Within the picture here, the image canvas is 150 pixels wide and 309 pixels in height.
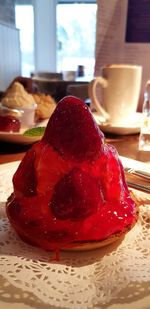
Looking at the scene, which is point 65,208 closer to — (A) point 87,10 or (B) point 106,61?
(B) point 106,61

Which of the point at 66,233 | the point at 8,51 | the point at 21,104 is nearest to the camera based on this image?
the point at 66,233

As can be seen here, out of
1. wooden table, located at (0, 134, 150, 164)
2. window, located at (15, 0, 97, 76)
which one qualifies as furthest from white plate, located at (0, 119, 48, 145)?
window, located at (15, 0, 97, 76)

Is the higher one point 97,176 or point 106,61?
point 106,61

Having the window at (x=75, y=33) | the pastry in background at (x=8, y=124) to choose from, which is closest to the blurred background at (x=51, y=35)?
the window at (x=75, y=33)

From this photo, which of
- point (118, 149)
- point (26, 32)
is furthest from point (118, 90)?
point (26, 32)

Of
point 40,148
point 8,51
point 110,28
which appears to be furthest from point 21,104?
point 8,51

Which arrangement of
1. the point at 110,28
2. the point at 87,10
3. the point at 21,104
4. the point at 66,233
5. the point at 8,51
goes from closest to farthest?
1. the point at 66,233
2. the point at 21,104
3. the point at 110,28
4. the point at 8,51
5. the point at 87,10

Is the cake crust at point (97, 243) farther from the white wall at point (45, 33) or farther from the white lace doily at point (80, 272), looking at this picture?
the white wall at point (45, 33)
